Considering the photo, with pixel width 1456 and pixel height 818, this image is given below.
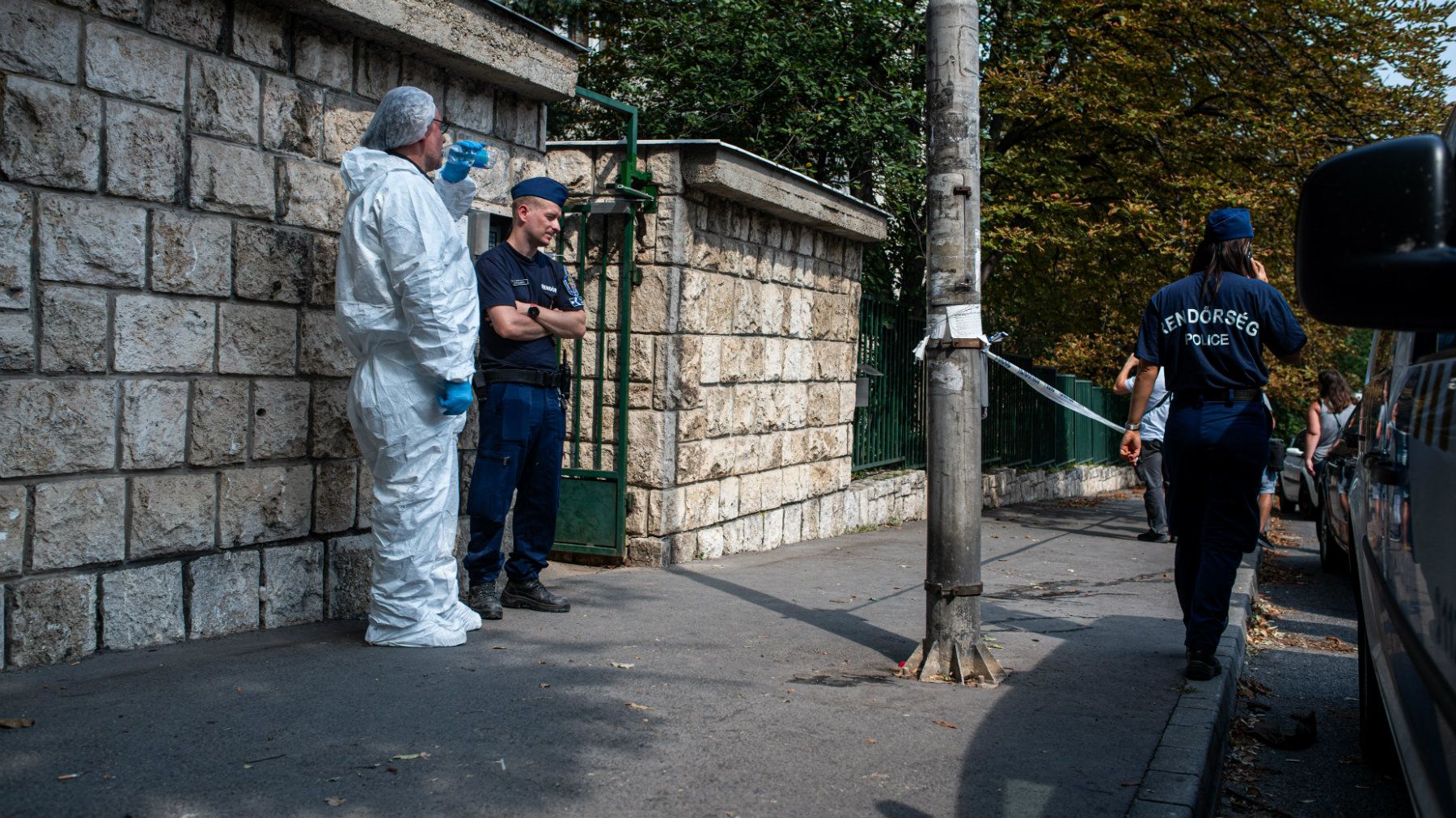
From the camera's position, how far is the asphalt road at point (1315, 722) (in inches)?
175

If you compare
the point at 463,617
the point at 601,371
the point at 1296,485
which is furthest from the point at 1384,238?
the point at 1296,485

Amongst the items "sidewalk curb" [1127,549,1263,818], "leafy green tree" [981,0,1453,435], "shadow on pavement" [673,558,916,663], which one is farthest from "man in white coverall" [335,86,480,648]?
"leafy green tree" [981,0,1453,435]

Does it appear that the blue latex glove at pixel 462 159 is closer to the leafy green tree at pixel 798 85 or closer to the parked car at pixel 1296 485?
the leafy green tree at pixel 798 85

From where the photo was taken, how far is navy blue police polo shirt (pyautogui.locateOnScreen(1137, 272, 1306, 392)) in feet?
17.2

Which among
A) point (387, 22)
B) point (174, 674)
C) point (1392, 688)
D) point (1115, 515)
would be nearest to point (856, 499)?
point (1115, 515)

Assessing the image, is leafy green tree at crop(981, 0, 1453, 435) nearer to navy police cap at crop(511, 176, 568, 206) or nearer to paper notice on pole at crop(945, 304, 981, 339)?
navy police cap at crop(511, 176, 568, 206)

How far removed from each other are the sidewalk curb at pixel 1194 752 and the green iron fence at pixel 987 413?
4.92 metres

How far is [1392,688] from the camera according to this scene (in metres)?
2.95

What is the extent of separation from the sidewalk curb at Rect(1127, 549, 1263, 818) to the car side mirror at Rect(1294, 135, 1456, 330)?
1937mm

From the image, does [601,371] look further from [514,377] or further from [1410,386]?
[1410,386]

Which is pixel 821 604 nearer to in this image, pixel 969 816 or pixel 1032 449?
pixel 969 816

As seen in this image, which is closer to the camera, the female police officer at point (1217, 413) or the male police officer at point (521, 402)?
the female police officer at point (1217, 413)

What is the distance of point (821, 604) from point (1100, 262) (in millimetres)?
12167

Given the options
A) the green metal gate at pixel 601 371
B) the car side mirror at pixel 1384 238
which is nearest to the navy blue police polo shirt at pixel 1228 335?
the car side mirror at pixel 1384 238
